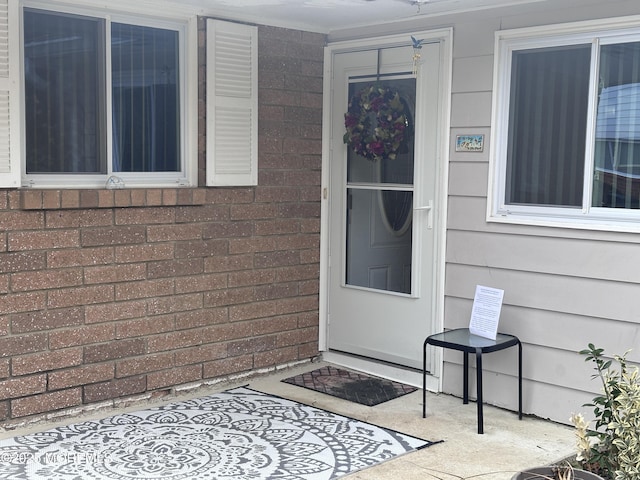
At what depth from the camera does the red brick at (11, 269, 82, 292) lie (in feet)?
13.3

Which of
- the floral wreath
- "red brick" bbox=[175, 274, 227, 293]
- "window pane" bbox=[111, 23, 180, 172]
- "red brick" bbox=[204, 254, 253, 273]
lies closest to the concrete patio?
"red brick" bbox=[175, 274, 227, 293]

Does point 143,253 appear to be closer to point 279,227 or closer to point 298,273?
point 279,227

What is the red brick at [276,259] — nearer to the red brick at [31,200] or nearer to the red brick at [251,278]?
the red brick at [251,278]

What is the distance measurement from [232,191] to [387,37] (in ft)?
4.48

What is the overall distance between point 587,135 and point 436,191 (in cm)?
98

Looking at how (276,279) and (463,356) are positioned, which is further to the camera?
(276,279)

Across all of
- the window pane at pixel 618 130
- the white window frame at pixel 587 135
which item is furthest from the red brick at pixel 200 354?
the window pane at pixel 618 130

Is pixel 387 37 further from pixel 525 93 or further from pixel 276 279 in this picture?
pixel 276 279

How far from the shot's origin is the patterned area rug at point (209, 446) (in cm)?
361

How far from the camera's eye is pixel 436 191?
4812 mm

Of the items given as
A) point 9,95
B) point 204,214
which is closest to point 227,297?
point 204,214

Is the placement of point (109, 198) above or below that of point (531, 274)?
above

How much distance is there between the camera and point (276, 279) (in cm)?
521

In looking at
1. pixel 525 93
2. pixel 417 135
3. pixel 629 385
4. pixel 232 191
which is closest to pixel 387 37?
pixel 417 135
